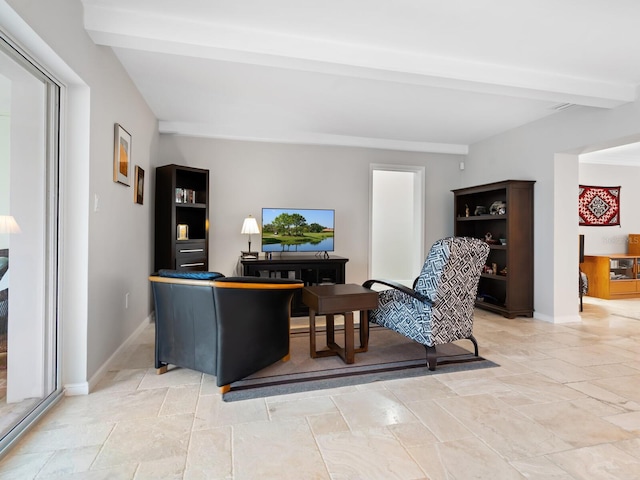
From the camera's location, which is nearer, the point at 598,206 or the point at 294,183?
the point at 294,183

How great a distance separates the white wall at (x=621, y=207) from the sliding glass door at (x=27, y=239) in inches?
293

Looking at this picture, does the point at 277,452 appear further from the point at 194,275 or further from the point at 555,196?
the point at 555,196

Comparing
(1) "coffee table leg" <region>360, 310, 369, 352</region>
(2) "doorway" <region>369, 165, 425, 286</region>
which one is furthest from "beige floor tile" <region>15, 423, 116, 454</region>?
Result: (2) "doorway" <region>369, 165, 425, 286</region>

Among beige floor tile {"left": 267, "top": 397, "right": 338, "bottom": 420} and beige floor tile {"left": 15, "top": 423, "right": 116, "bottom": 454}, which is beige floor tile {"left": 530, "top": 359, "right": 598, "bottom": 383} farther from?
beige floor tile {"left": 15, "top": 423, "right": 116, "bottom": 454}

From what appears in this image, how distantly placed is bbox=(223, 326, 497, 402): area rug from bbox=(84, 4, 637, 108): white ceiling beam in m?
2.28

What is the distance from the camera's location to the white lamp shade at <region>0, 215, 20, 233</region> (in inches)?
68.9

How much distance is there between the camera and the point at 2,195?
5.73ft

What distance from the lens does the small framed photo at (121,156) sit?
2.76 metres

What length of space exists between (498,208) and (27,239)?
4.76 meters

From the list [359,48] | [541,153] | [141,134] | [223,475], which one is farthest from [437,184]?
[223,475]

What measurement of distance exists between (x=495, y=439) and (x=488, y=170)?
4215 mm

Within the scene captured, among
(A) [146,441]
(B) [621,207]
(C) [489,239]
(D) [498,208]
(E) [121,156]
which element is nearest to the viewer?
(A) [146,441]

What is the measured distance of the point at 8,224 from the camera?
5.93ft

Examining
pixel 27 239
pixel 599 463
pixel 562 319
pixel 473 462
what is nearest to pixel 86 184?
pixel 27 239
